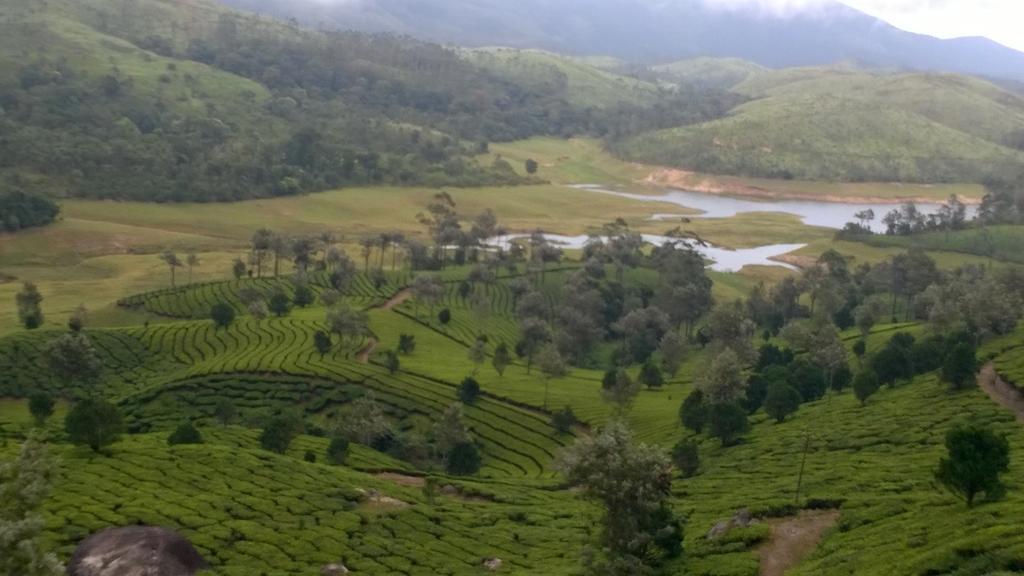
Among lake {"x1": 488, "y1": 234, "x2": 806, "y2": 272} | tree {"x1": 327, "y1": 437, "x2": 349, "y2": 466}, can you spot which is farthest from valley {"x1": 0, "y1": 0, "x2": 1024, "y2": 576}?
lake {"x1": 488, "y1": 234, "x2": 806, "y2": 272}

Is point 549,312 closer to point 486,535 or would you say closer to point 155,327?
point 155,327

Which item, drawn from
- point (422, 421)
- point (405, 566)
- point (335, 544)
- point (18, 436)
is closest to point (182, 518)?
→ point (335, 544)

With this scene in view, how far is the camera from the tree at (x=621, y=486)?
31.7 m

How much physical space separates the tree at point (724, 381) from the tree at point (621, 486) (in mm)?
32677

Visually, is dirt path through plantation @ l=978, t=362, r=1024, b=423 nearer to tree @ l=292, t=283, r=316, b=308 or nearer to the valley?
the valley

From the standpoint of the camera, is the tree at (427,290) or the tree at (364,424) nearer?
the tree at (364,424)

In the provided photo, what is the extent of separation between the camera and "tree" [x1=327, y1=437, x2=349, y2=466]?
56562 mm

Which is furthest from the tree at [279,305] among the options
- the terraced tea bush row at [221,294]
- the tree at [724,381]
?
the tree at [724,381]

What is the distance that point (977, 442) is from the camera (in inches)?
1182

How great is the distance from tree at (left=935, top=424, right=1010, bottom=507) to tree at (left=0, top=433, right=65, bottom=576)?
2887cm

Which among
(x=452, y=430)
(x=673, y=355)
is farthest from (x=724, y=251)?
(x=452, y=430)

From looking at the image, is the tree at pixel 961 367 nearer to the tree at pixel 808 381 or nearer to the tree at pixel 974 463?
the tree at pixel 808 381

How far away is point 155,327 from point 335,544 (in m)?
64.0

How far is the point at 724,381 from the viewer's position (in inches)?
2552
